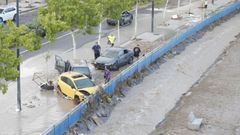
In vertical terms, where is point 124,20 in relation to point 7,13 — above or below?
below

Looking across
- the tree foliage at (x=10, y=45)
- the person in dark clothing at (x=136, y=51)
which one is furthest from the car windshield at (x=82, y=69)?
the tree foliage at (x=10, y=45)

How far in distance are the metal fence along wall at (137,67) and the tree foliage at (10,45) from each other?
3.03 metres

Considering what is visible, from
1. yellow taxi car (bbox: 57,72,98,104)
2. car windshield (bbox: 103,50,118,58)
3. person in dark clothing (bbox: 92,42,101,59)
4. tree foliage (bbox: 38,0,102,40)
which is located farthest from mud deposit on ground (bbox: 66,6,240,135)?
tree foliage (bbox: 38,0,102,40)

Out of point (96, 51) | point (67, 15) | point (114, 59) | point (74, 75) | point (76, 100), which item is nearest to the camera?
point (76, 100)

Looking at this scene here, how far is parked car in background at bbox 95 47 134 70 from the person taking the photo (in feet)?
123

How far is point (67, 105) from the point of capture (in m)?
30.7

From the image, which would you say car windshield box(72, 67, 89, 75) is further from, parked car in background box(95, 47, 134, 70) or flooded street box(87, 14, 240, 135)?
flooded street box(87, 14, 240, 135)

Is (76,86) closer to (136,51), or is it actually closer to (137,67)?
(137,67)

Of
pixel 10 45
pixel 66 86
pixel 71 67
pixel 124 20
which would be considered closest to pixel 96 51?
pixel 71 67

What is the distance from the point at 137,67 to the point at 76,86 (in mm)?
6945

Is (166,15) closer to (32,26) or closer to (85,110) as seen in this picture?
(32,26)

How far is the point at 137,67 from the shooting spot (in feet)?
121

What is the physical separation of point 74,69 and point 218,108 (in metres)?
9.11

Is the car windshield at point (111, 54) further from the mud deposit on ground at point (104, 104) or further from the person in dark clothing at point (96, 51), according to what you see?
the mud deposit on ground at point (104, 104)
